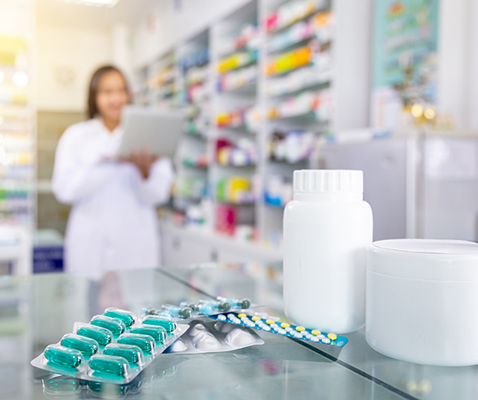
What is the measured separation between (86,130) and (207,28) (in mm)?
2320

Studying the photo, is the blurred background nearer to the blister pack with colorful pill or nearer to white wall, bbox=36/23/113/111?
white wall, bbox=36/23/113/111

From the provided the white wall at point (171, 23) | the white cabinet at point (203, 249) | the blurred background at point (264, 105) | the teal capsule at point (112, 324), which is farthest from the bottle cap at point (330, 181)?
the white wall at point (171, 23)

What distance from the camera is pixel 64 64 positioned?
7242 millimetres

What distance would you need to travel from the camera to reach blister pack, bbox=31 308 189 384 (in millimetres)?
469

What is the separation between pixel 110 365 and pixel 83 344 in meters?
0.05

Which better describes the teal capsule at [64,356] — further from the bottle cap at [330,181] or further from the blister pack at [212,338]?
the bottle cap at [330,181]

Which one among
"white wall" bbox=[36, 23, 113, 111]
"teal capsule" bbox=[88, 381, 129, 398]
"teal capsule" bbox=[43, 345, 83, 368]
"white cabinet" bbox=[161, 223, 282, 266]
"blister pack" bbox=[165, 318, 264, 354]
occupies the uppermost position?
"white wall" bbox=[36, 23, 113, 111]

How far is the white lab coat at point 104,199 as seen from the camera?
2918mm

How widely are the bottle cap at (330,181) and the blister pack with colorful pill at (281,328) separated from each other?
0.16 metres

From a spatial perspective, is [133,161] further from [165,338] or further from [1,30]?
[1,30]

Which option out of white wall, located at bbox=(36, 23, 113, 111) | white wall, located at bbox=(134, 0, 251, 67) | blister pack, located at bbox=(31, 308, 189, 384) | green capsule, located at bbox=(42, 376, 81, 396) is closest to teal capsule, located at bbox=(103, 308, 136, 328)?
blister pack, located at bbox=(31, 308, 189, 384)

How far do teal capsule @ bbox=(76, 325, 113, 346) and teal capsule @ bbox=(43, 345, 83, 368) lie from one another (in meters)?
0.03

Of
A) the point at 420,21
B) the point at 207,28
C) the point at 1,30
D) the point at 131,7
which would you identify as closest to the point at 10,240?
the point at 420,21

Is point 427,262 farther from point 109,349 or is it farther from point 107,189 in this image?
point 107,189
